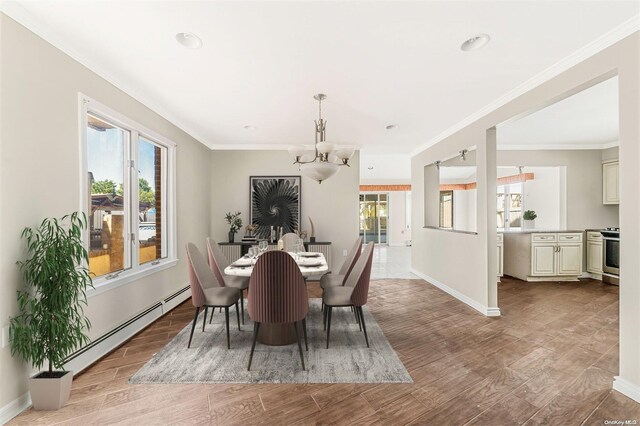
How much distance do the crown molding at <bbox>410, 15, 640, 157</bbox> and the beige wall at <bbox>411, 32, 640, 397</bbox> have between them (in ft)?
0.12

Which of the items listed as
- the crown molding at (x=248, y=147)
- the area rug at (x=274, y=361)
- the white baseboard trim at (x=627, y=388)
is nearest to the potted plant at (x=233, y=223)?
the crown molding at (x=248, y=147)

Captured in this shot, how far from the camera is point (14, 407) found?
1.86 meters

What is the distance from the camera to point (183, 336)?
3.05m

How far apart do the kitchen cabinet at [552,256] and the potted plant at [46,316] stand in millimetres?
6330

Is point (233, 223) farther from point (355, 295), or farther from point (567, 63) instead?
point (567, 63)

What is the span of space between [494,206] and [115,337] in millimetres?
4299

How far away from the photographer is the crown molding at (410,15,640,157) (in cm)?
203

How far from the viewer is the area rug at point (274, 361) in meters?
2.26

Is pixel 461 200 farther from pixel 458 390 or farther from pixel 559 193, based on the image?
pixel 458 390

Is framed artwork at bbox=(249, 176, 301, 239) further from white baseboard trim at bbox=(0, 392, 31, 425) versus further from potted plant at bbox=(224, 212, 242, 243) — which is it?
white baseboard trim at bbox=(0, 392, 31, 425)

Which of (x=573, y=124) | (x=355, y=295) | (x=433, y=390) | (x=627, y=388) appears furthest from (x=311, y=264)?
(x=573, y=124)

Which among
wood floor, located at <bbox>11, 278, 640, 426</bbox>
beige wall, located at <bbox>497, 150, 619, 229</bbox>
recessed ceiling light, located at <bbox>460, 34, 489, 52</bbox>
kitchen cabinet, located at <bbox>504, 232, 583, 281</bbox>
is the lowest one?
wood floor, located at <bbox>11, 278, 640, 426</bbox>

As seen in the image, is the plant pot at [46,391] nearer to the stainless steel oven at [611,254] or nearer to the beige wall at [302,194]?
the beige wall at [302,194]

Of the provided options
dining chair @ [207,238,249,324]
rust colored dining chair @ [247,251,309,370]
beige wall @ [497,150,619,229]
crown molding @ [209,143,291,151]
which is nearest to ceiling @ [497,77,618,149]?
beige wall @ [497,150,619,229]
